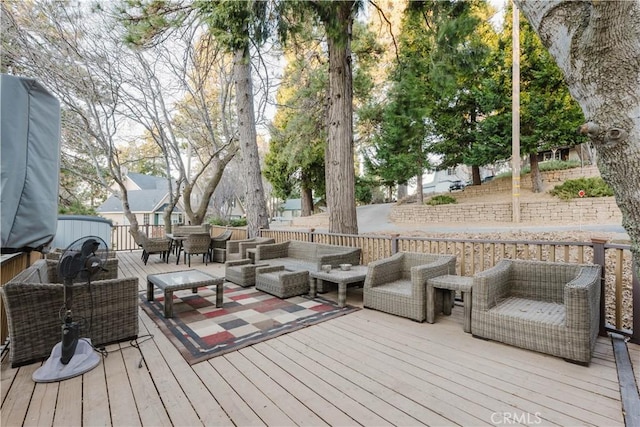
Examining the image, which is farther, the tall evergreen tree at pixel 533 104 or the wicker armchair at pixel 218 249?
the tall evergreen tree at pixel 533 104

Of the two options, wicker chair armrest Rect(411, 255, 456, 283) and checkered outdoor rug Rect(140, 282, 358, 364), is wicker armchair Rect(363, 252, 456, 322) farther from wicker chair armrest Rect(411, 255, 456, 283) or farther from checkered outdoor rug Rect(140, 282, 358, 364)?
checkered outdoor rug Rect(140, 282, 358, 364)

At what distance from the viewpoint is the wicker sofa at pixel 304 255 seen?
4586 millimetres

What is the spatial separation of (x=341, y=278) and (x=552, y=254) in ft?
7.89

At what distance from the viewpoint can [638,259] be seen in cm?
149

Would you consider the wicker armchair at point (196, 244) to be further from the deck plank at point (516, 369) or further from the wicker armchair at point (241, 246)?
the deck plank at point (516, 369)

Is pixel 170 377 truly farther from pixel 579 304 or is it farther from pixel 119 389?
pixel 579 304

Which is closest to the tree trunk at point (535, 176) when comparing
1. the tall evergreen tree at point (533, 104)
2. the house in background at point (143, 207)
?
the tall evergreen tree at point (533, 104)

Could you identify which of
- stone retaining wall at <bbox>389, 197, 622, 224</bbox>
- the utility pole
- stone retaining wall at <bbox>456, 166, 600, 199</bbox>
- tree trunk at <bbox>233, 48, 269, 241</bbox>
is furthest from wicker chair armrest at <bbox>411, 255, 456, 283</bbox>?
stone retaining wall at <bbox>456, 166, 600, 199</bbox>

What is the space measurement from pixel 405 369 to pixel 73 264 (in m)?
2.73

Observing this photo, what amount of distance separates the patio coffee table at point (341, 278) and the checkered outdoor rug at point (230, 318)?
0.47ft

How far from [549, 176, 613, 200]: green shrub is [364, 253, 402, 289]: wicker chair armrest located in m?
9.81

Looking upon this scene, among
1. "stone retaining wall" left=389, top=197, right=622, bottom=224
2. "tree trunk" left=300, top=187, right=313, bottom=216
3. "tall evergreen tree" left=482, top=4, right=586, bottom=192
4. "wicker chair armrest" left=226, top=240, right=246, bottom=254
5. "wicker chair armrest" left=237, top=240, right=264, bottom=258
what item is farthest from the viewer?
"tree trunk" left=300, top=187, right=313, bottom=216

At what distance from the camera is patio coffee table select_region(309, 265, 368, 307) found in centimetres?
385

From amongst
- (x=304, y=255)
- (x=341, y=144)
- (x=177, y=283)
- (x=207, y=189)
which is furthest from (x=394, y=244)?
(x=207, y=189)
